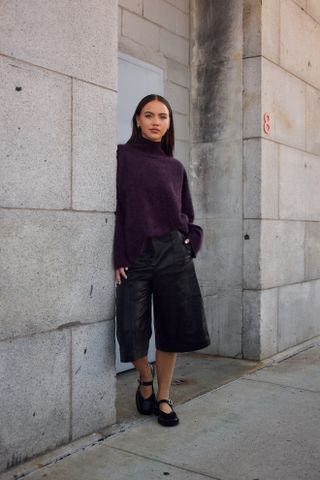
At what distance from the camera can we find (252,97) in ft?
17.3

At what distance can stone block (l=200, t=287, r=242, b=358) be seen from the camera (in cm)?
537

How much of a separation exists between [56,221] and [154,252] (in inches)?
27.7

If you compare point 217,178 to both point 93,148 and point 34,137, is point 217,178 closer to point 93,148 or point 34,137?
point 93,148

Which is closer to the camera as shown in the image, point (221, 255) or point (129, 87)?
point (129, 87)

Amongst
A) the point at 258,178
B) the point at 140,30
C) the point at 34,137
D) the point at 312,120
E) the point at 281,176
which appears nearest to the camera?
the point at 34,137

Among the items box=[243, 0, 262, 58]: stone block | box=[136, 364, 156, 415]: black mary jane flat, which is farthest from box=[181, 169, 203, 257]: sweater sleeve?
box=[243, 0, 262, 58]: stone block

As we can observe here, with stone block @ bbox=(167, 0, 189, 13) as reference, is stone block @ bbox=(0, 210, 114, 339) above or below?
below

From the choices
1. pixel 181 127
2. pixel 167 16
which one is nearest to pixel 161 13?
pixel 167 16

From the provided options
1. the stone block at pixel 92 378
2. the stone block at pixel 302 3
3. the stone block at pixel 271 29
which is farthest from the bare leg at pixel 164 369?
the stone block at pixel 302 3

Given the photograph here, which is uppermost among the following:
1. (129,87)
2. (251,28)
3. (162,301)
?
(251,28)

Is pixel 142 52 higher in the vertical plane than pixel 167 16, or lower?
lower

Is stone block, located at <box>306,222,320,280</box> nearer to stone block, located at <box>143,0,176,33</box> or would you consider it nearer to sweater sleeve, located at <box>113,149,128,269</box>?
stone block, located at <box>143,0,176,33</box>

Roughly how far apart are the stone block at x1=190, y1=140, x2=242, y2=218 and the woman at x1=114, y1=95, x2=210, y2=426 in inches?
70.3

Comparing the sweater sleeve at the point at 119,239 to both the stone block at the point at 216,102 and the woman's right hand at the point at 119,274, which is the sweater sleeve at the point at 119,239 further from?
the stone block at the point at 216,102
